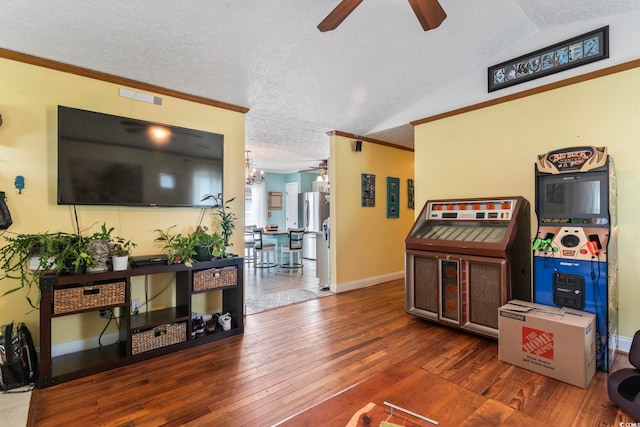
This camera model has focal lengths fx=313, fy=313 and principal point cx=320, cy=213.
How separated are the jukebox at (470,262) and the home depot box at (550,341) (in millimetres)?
273

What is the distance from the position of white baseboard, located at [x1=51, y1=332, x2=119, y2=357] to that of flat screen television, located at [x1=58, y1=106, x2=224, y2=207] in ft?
3.97

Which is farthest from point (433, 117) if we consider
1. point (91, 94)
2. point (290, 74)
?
point (91, 94)

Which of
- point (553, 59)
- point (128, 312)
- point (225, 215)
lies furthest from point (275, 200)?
point (553, 59)

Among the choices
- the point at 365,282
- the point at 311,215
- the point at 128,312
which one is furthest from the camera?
the point at 311,215

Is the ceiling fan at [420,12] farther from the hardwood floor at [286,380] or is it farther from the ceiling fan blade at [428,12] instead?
the hardwood floor at [286,380]

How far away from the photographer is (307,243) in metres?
8.41

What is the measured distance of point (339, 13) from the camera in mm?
2033

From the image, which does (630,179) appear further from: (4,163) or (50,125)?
(4,163)

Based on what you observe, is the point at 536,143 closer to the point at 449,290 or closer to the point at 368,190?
the point at 449,290

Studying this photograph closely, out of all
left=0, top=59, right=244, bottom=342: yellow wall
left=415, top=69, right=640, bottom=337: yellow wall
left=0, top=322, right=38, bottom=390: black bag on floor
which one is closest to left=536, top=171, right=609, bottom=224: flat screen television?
left=415, top=69, right=640, bottom=337: yellow wall

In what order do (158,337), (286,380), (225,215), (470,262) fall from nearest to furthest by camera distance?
(286,380)
(158,337)
(470,262)
(225,215)

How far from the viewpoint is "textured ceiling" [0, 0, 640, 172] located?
238 cm

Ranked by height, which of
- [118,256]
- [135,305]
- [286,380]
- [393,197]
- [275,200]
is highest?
[275,200]

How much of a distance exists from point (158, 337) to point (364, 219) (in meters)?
3.42
